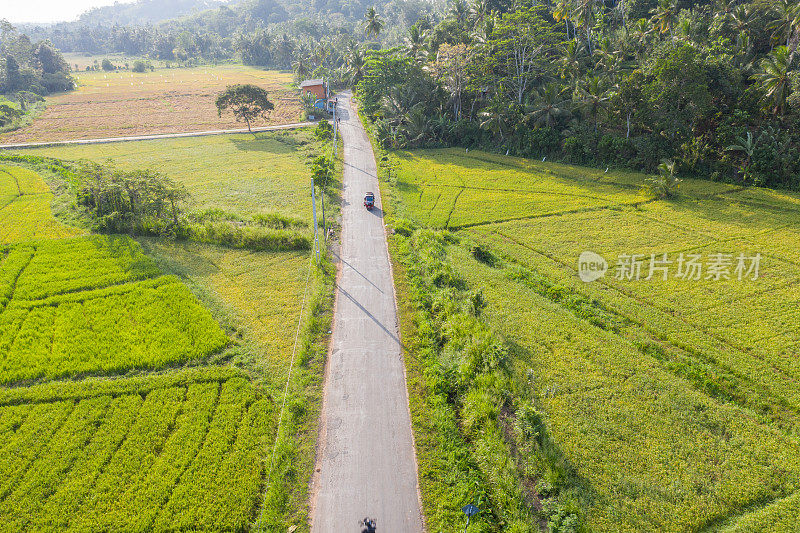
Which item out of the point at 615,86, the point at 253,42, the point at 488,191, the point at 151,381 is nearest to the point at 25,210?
the point at 151,381

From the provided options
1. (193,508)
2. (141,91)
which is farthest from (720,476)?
(141,91)

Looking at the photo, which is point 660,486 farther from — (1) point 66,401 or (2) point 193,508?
(1) point 66,401

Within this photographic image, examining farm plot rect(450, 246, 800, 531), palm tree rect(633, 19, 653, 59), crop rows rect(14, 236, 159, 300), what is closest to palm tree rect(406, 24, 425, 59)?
palm tree rect(633, 19, 653, 59)

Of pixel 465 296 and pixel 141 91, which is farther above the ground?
pixel 141 91

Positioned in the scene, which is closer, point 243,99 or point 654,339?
point 654,339

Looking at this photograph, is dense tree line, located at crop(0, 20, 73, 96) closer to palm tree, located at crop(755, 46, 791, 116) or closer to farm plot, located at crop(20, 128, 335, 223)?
farm plot, located at crop(20, 128, 335, 223)

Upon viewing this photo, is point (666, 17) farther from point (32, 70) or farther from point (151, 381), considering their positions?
point (32, 70)
